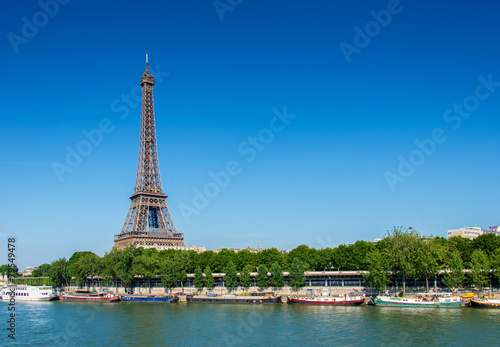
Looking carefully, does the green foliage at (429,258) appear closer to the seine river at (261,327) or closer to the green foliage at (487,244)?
the green foliage at (487,244)

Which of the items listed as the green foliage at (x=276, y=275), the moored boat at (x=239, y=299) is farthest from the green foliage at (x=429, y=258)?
the green foliage at (x=276, y=275)

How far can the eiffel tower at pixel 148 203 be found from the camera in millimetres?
116938

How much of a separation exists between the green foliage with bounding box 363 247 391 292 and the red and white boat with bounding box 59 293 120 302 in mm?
45611

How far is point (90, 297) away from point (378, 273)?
52.5m

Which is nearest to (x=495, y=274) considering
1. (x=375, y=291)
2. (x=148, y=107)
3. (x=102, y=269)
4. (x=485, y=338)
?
(x=375, y=291)

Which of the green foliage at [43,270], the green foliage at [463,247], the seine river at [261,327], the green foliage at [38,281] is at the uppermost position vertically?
the green foliage at [463,247]

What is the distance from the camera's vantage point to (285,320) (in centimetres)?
5262

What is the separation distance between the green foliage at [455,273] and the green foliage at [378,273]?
8804mm

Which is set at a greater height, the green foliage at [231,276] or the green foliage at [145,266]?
the green foliage at [145,266]

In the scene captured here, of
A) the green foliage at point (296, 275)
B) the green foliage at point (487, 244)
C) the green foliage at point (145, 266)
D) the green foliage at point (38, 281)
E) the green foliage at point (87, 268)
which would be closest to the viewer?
the green foliage at point (487, 244)

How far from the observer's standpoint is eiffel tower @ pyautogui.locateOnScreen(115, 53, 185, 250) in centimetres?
11694

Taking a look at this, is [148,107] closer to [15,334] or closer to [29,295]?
[29,295]

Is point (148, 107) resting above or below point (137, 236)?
above

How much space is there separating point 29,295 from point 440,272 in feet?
250
